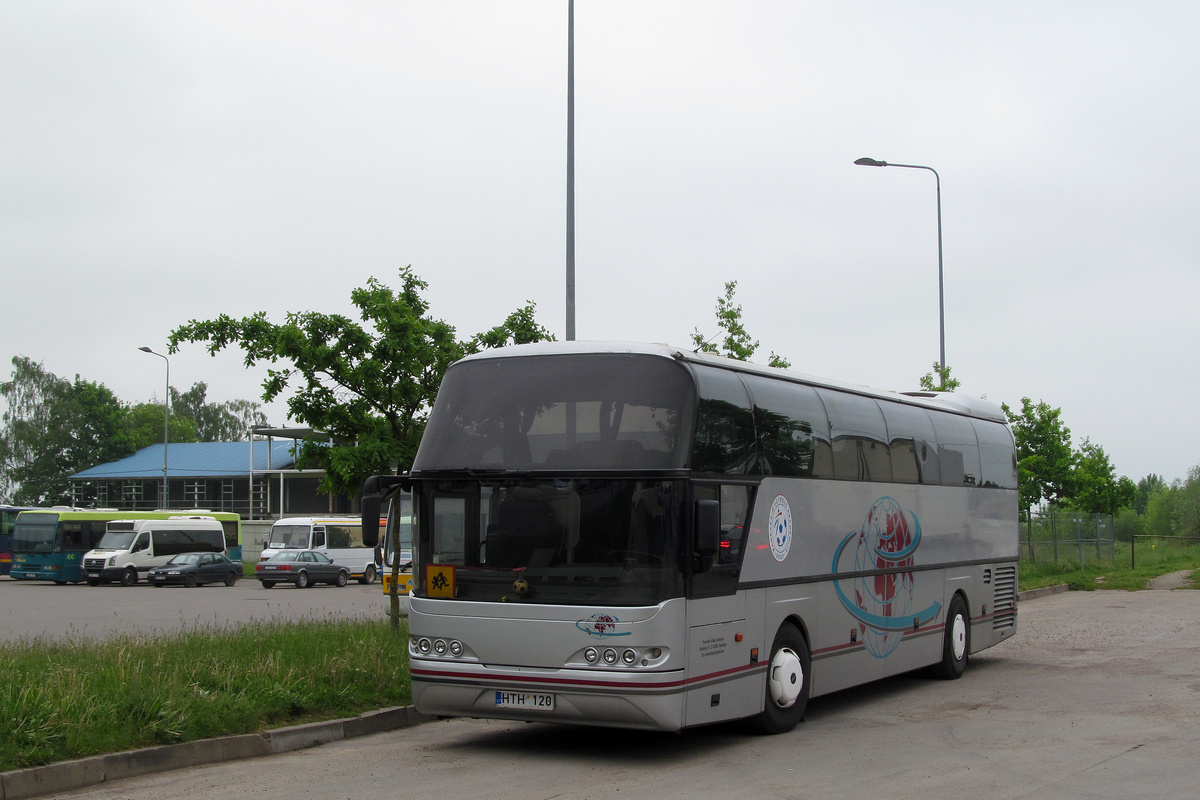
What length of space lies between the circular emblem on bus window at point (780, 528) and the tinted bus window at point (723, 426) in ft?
2.09

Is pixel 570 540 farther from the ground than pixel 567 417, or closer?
closer

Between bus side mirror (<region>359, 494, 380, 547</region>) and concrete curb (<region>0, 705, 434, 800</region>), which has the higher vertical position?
bus side mirror (<region>359, 494, 380, 547</region>)

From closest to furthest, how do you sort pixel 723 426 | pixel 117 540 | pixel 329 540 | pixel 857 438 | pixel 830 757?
1. pixel 830 757
2. pixel 723 426
3. pixel 857 438
4. pixel 117 540
5. pixel 329 540

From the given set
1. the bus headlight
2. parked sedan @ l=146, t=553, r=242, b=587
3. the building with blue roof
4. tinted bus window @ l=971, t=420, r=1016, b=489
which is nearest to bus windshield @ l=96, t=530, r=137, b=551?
parked sedan @ l=146, t=553, r=242, b=587

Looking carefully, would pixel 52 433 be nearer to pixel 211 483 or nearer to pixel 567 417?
pixel 211 483

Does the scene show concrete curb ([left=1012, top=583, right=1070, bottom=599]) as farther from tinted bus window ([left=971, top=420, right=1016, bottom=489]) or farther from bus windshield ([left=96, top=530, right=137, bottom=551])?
bus windshield ([left=96, top=530, right=137, bottom=551])

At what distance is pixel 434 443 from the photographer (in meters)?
9.89

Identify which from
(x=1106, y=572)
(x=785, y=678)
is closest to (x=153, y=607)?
(x=785, y=678)

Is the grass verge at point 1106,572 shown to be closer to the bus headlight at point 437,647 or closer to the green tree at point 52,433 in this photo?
the bus headlight at point 437,647

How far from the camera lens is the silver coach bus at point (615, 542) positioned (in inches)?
356

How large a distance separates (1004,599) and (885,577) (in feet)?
16.7

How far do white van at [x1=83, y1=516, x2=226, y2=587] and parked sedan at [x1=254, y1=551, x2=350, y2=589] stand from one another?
471 centimetres

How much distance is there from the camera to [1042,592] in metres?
30.6

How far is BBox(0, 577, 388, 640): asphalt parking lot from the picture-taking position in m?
22.2
